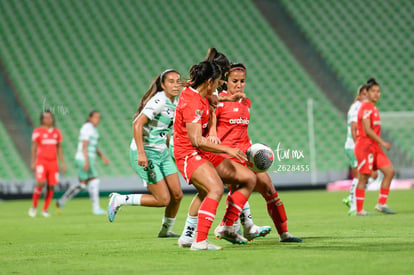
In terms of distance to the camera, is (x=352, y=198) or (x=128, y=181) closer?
(x=352, y=198)

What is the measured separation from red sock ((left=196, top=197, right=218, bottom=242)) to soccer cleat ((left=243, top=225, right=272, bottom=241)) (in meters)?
1.21

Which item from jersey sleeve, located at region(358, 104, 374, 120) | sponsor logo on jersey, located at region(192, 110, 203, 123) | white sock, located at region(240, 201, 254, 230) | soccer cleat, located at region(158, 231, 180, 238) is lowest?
soccer cleat, located at region(158, 231, 180, 238)

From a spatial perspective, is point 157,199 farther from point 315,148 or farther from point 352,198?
point 315,148

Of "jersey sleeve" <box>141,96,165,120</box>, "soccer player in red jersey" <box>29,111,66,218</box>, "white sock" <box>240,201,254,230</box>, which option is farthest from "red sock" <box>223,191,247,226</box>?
"soccer player in red jersey" <box>29,111,66,218</box>

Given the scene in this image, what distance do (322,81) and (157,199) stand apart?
51.6ft

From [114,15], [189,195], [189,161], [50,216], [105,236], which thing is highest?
[114,15]

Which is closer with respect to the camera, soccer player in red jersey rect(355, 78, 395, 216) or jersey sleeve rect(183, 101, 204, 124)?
jersey sleeve rect(183, 101, 204, 124)

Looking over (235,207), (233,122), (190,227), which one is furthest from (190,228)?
(233,122)

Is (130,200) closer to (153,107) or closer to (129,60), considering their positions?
(153,107)

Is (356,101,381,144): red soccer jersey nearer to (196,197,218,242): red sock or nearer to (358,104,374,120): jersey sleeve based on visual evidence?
(358,104,374,120): jersey sleeve

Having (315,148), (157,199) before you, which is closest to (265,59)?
(315,148)

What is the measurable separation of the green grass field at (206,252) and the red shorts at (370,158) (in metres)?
0.78

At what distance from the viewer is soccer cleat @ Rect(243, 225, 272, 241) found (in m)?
7.62

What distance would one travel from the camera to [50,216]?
13.7 meters
